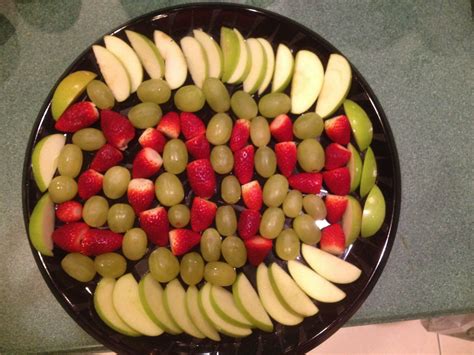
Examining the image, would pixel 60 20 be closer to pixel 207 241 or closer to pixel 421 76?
pixel 207 241

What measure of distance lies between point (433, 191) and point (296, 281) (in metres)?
0.45

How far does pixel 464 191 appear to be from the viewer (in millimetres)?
1176

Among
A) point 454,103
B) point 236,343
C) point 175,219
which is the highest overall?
point 454,103

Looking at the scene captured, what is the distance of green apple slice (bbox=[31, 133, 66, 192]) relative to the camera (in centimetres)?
105

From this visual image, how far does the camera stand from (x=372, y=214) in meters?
1.05

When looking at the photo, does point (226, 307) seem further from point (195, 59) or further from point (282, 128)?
point (195, 59)

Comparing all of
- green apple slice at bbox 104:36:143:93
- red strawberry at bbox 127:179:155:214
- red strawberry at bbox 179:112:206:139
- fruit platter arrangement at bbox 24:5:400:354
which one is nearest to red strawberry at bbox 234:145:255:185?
fruit platter arrangement at bbox 24:5:400:354

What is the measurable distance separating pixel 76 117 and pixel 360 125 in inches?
26.9

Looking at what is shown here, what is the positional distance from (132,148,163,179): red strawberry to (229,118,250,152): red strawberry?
19 cm

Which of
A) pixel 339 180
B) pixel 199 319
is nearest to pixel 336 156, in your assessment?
pixel 339 180

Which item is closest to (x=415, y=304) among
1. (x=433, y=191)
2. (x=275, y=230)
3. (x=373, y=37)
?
(x=433, y=191)

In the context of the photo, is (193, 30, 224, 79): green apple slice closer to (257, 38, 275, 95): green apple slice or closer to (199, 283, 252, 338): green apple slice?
(257, 38, 275, 95): green apple slice

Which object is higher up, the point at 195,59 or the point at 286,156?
the point at 195,59

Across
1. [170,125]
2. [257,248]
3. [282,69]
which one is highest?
[282,69]
